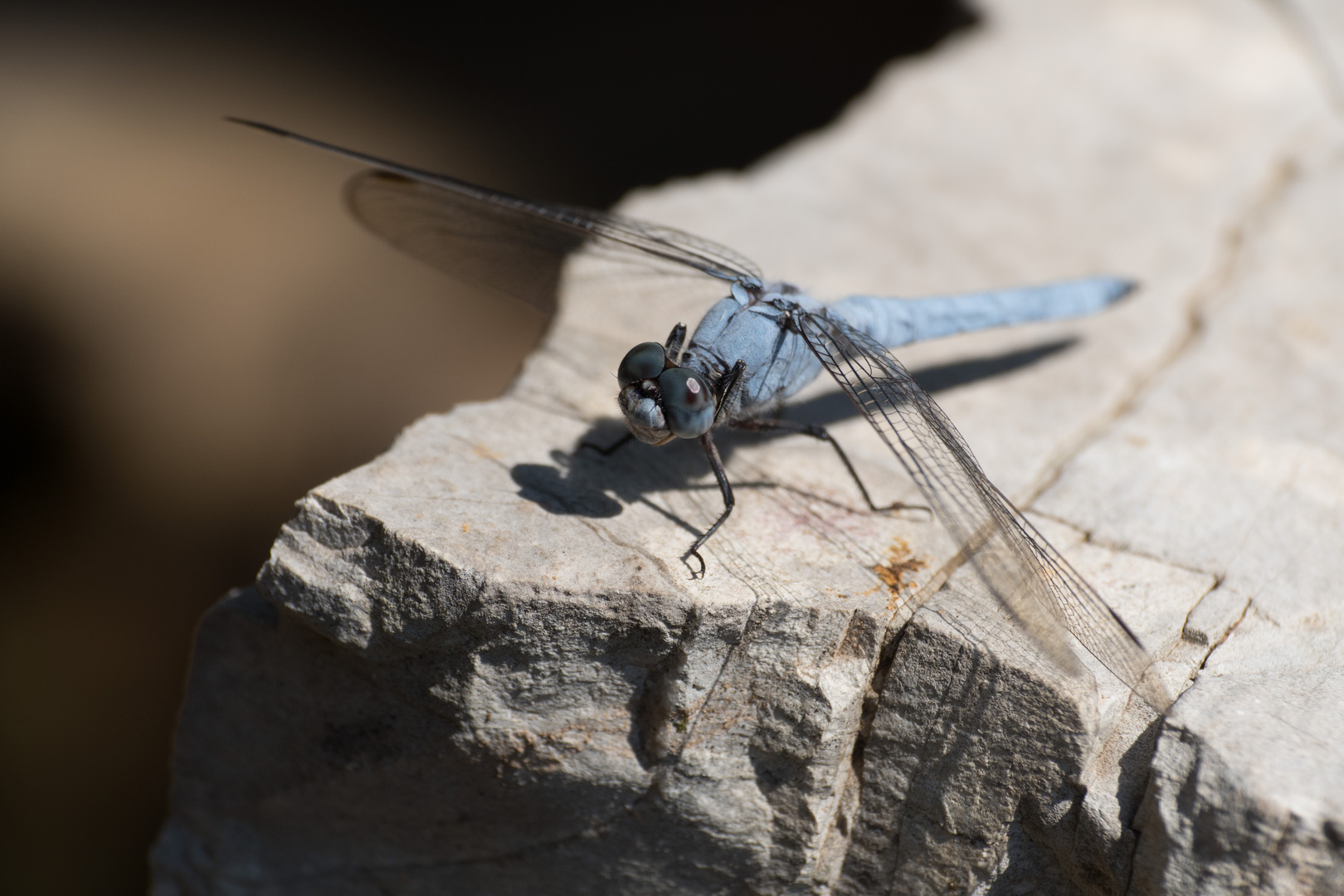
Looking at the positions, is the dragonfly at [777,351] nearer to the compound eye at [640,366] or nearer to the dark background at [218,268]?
the compound eye at [640,366]

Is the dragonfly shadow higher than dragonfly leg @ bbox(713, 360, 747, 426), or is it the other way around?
dragonfly leg @ bbox(713, 360, 747, 426)

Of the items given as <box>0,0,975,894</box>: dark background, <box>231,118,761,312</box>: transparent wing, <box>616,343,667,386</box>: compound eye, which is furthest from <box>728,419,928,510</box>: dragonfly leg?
<box>0,0,975,894</box>: dark background

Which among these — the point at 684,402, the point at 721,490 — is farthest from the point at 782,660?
the point at 684,402

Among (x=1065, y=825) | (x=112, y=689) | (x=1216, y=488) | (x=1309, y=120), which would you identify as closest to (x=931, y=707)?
(x=1065, y=825)

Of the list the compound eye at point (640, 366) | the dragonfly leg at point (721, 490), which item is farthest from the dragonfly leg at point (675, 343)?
the dragonfly leg at point (721, 490)

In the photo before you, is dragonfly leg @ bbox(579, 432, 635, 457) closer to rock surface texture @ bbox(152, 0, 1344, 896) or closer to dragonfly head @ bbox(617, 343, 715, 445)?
rock surface texture @ bbox(152, 0, 1344, 896)

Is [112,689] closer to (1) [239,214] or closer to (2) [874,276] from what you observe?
(1) [239,214]
